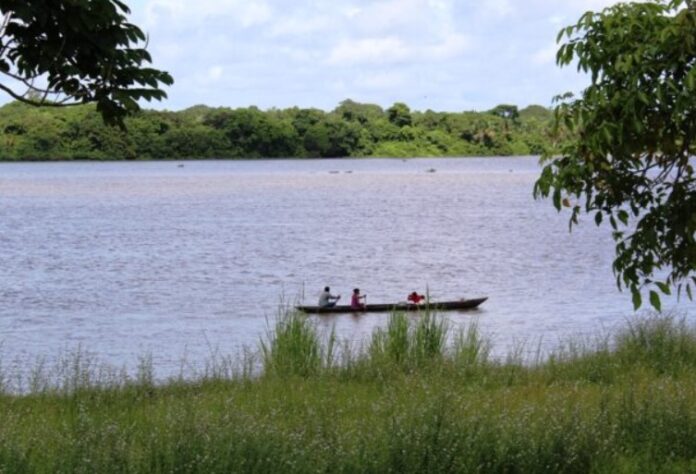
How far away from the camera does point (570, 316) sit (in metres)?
29.7

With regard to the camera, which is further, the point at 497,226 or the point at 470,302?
the point at 497,226

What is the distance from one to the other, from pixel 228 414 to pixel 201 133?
175399 millimetres

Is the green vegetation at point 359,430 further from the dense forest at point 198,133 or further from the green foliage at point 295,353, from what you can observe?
the dense forest at point 198,133

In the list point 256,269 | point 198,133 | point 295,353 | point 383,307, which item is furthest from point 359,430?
point 198,133

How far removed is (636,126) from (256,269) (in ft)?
124

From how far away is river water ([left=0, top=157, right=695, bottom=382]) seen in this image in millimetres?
26766

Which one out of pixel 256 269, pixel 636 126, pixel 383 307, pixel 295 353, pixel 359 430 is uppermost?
pixel 636 126

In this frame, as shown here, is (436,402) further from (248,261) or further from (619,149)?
(248,261)

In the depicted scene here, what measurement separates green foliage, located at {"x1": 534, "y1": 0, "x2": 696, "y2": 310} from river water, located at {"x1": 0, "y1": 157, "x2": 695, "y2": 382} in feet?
38.4

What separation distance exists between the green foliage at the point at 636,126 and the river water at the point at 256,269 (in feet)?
38.4

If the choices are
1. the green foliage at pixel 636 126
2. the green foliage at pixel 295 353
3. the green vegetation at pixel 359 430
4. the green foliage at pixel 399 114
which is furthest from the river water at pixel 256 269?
the green foliage at pixel 399 114

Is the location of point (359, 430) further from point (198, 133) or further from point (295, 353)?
point (198, 133)

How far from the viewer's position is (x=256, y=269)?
43.5m

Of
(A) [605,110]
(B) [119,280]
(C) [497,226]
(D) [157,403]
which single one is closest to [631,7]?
(A) [605,110]
